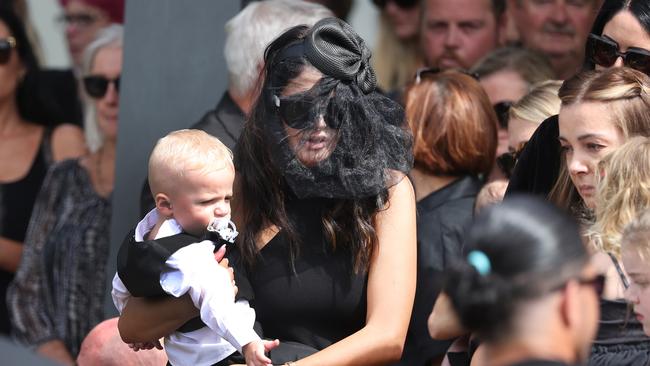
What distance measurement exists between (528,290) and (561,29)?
12.1ft

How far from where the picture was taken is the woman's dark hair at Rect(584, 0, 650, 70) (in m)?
4.10

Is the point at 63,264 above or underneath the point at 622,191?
underneath

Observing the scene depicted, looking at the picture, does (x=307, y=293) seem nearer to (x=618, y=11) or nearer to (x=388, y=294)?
(x=388, y=294)

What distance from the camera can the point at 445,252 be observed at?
4473 mm

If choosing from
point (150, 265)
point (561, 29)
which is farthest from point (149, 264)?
point (561, 29)

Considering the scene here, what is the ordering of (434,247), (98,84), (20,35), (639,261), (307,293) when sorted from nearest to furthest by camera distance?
(639,261), (307,293), (434,247), (98,84), (20,35)

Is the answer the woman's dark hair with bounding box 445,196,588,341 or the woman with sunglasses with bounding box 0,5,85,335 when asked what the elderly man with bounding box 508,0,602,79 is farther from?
the woman's dark hair with bounding box 445,196,588,341

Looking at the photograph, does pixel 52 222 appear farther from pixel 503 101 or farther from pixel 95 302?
pixel 503 101

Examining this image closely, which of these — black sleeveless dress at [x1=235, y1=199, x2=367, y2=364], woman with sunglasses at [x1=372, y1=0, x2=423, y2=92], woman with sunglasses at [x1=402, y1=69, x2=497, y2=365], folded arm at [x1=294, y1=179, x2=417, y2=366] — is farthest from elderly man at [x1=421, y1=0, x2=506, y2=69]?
black sleeveless dress at [x1=235, y1=199, x2=367, y2=364]

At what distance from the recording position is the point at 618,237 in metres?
3.38

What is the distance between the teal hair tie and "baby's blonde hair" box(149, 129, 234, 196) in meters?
1.38

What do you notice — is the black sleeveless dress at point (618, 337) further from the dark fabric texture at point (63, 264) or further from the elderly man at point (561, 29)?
the dark fabric texture at point (63, 264)

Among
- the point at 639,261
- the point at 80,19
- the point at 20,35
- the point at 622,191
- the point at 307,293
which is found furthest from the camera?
the point at 80,19

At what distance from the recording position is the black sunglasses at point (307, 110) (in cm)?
371
